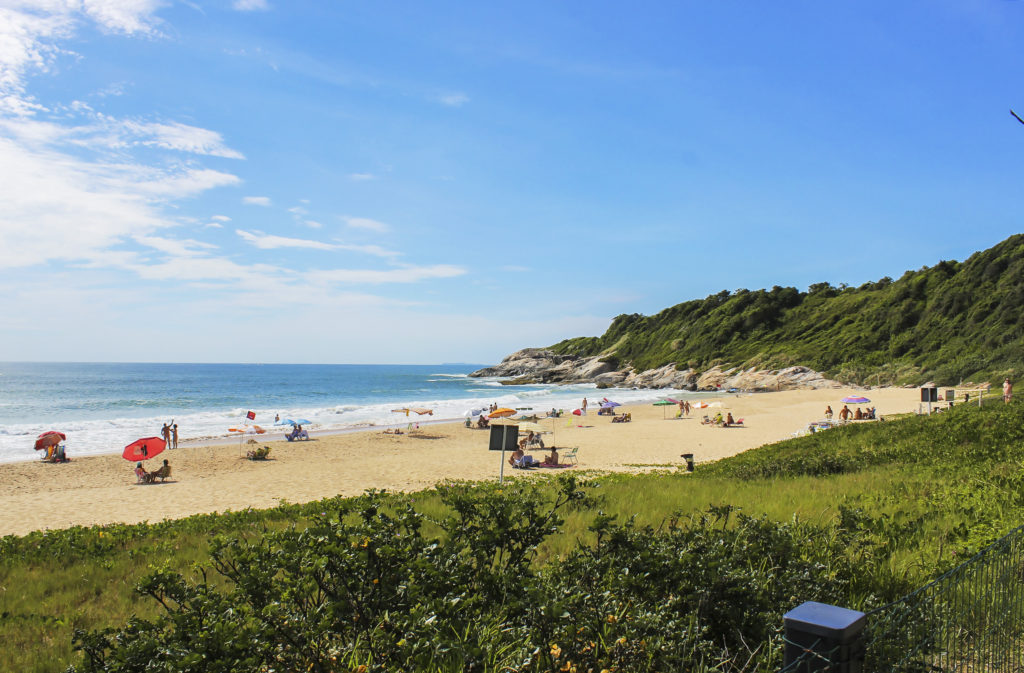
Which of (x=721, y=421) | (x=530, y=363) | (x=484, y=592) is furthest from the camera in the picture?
(x=530, y=363)

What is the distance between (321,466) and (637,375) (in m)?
84.0

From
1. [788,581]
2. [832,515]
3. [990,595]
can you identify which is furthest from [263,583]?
[832,515]

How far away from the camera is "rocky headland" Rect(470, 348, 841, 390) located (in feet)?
239

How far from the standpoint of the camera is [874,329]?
76.4 m

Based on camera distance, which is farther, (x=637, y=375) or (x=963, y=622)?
(x=637, y=375)

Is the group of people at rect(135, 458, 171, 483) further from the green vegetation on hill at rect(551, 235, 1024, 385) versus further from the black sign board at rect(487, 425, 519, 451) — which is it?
the green vegetation on hill at rect(551, 235, 1024, 385)

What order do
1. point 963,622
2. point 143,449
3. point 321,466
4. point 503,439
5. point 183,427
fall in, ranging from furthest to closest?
point 183,427 < point 321,466 < point 143,449 < point 503,439 < point 963,622

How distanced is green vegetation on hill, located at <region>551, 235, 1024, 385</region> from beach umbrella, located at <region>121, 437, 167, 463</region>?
2041 inches

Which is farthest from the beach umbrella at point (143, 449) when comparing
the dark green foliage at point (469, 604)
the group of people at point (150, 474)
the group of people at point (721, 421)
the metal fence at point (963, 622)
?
the group of people at point (721, 421)

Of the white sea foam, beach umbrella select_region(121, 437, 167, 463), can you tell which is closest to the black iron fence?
beach umbrella select_region(121, 437, 167, 463)

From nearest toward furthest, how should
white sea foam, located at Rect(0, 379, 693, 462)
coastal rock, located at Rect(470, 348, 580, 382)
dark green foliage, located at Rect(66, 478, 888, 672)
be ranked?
dark green foliage, located at Rect(66, 478, 888, 672), white sea foam, located at Rect(0, 379, 693, 462), coastal rock, located at Rect(470, 348, 580, 382)

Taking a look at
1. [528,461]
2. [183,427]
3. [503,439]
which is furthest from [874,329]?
[183,427]

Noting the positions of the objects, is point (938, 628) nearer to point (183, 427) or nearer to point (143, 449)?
point (143, 449)

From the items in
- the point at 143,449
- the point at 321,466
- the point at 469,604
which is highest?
the point at 469,604
